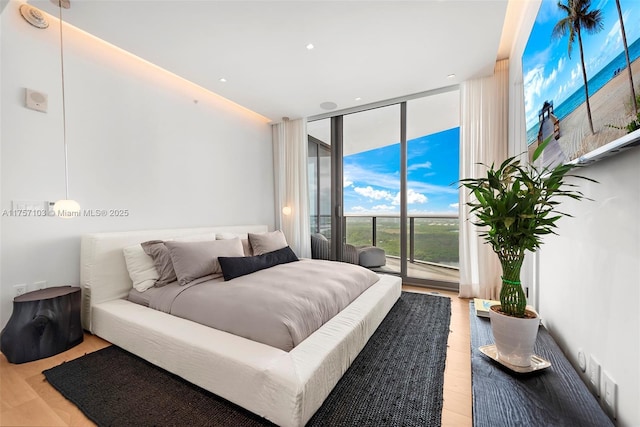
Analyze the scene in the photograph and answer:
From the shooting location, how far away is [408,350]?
1975 millimetres

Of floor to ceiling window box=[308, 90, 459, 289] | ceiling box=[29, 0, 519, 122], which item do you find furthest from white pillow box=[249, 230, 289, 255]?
ceiling box=[29, 0, 519, 122]

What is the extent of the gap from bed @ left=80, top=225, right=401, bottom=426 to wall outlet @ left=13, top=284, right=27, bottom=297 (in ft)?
1.14

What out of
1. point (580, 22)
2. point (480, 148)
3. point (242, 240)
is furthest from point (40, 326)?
point (480, 148)

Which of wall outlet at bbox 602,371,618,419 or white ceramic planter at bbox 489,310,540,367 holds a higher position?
white ceramic planter at bbox 489,310,540,367

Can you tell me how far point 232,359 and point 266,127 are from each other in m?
3.96

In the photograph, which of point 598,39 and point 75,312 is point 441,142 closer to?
point 598,39

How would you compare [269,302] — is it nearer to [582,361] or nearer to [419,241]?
[582,361]

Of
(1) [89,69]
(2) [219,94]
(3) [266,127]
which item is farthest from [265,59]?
(3) [266,127]

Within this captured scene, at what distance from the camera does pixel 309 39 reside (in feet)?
7.66

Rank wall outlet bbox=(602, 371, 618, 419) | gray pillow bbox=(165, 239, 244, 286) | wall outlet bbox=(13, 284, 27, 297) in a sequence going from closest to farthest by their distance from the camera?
wall outlet bbox=(602, 371, 618, 419), wall outlet bbox=(13, 284, 27, 297), gray pillow bbox=(165, 239, 244, 286)

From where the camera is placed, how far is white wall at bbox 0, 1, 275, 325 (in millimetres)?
1988

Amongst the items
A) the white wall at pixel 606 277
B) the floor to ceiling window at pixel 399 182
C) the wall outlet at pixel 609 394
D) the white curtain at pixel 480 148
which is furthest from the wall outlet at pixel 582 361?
the floor to ceiling window at pixel 399 182

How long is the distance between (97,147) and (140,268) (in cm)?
124

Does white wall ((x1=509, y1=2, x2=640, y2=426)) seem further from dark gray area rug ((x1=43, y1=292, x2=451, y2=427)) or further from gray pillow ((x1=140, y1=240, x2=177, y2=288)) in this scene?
gray pillow ((x1=140, y1=240, x2=177, y2=288))
